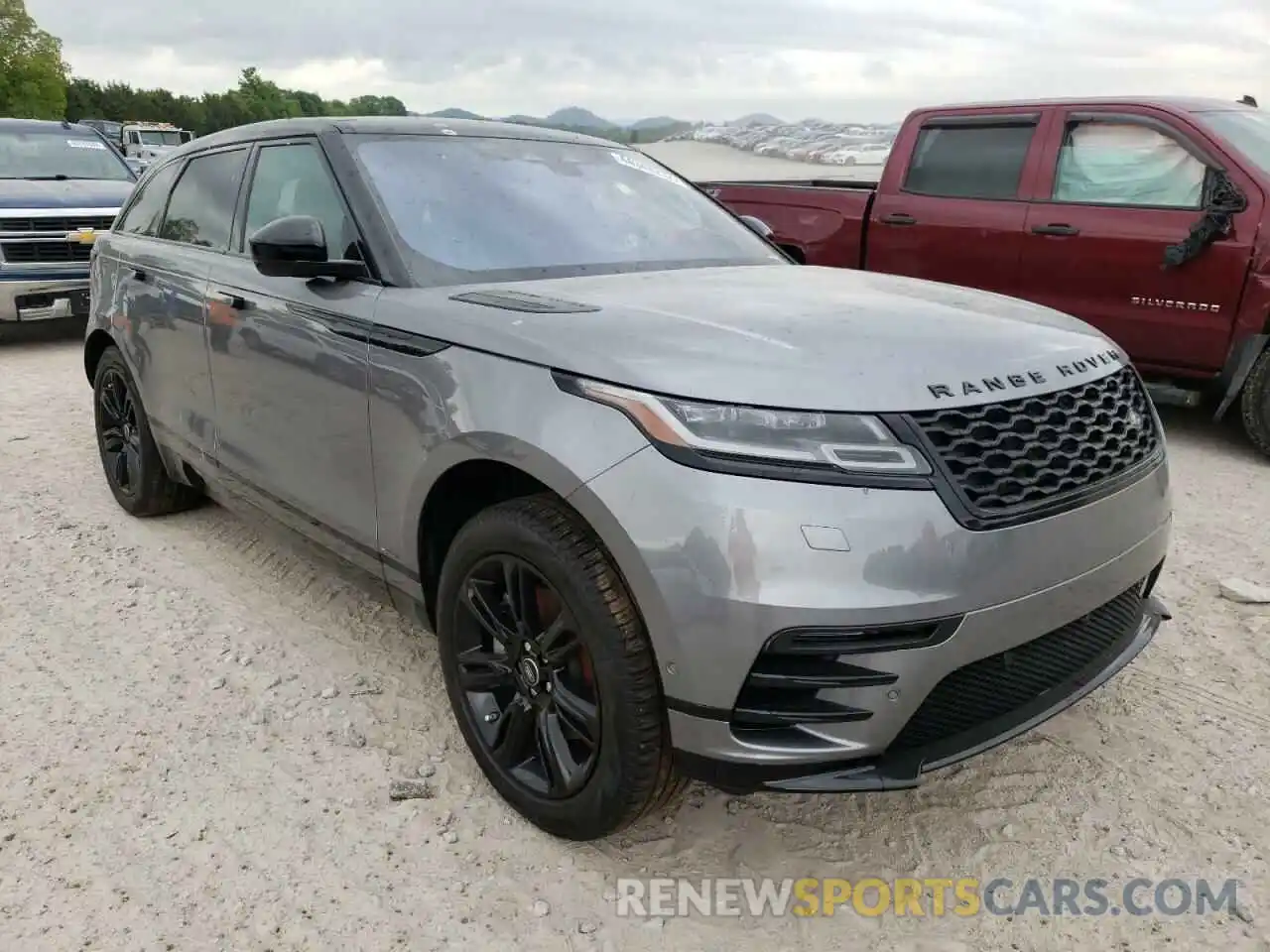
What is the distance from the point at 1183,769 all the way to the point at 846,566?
59.0 inches

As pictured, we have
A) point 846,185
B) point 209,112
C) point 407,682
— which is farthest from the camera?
point 209,112

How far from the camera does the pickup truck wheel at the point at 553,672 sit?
2.12m

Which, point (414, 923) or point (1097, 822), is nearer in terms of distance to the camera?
point (414, 923)

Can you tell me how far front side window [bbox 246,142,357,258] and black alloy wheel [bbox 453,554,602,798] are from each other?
1161 mm

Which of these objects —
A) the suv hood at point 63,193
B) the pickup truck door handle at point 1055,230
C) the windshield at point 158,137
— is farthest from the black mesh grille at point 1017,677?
the windshield at point 158,137

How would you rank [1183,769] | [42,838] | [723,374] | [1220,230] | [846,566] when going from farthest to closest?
[1220,230]
[1183,769]
[42,838]
[723,374]
[846,566]

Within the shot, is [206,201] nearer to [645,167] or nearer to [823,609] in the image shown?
[645,167]

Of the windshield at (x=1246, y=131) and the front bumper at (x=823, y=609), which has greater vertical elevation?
the windshield at (x=1246, y=131)

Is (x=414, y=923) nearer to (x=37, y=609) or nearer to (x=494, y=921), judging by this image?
(x=494, y=921)

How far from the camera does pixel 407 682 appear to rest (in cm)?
325

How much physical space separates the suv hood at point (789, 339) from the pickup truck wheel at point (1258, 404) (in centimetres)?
343

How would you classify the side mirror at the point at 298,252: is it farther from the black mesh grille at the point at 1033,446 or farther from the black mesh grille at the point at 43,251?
the black mesh grille at the point at 43,251

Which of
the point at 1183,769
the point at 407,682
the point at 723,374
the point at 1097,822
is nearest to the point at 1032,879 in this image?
the point at 1097,822

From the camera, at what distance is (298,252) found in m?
2.75
